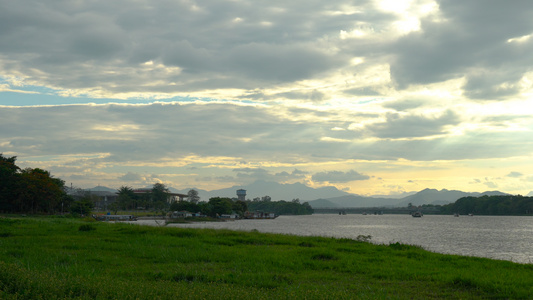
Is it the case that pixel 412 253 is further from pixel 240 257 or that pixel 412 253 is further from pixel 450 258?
pixel 240 257

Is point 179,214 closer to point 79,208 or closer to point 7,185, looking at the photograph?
point 79,208

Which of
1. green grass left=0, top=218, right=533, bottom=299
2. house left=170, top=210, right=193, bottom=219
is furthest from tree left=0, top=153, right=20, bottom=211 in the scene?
house left=170, top=210, right=193, bottom=219

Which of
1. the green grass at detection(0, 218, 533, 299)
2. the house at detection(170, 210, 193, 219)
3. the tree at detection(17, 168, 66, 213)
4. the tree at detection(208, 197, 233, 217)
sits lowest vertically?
the house at detection(170, 210, 193, 219)

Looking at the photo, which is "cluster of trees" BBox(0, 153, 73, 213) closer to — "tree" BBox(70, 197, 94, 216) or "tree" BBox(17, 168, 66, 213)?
"tree" BBox(17, 168, 66, 213)

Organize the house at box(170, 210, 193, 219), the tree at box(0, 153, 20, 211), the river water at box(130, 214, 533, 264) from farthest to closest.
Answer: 1. the house at box(170, 210, 193, 219)
2. the tree at box(0, 153, 20, 211)
3. the river water at box(130, 214, 533, 264)

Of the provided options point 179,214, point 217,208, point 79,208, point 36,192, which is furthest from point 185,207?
point 36,192

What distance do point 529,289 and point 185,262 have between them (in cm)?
1488

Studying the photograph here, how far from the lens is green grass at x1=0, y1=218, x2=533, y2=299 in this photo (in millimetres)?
12000

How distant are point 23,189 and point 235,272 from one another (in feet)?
315

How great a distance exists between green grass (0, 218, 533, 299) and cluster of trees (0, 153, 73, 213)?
79.6 metres

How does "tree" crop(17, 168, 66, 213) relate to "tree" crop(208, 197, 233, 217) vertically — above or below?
above

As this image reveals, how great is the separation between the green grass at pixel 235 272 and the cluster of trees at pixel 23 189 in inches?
3134

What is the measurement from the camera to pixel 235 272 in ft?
59.3

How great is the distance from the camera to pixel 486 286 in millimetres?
16031
